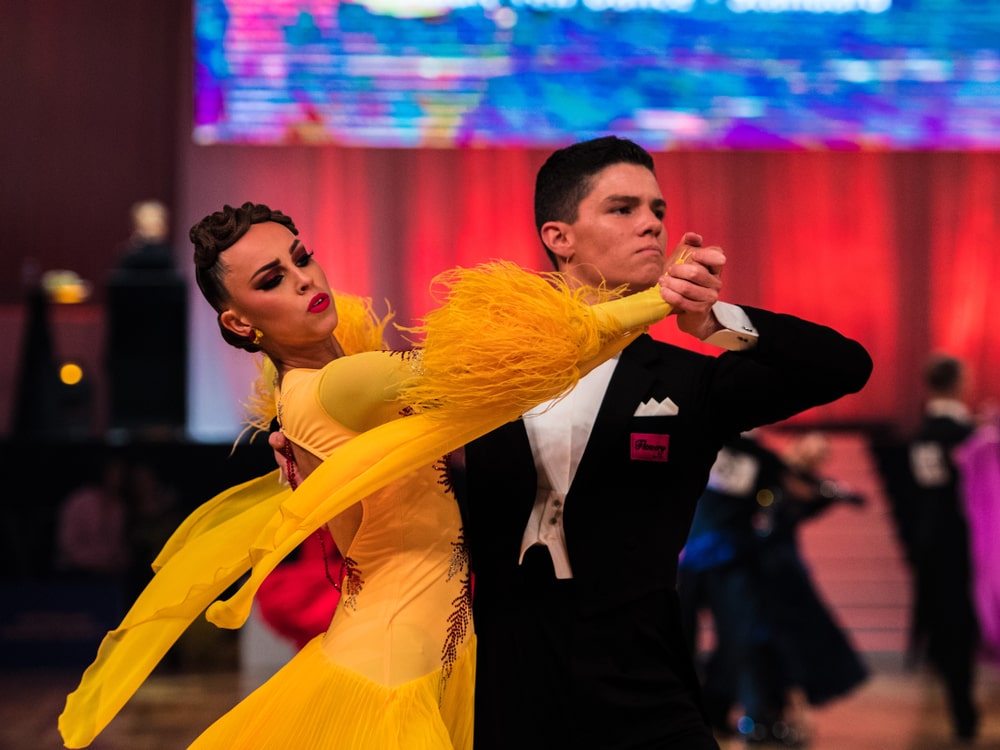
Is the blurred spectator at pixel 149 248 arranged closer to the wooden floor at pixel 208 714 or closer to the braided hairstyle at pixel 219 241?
the wooden floor at pixel 208 714

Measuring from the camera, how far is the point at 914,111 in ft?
30.0

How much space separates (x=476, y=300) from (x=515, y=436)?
1.18 ft

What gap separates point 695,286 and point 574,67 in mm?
7279

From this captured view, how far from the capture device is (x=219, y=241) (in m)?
1.97

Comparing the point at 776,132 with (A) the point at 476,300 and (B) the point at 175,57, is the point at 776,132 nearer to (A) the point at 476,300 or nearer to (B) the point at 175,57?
(B) the point at 175,57

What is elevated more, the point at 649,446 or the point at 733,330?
the point at 733,330

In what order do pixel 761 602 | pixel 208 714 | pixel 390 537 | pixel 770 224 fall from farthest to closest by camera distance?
1. pixel 770 224
2. pixel 208 714
3. pixel 761 602
4. pixel 390 537

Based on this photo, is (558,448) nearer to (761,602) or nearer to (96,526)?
(761,602)

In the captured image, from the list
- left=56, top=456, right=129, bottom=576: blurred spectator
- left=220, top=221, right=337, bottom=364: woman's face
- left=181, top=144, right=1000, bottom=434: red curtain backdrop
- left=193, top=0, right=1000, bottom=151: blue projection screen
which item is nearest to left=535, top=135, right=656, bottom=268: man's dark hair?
left=220, top=221, right=337, bottom=364: woman's face

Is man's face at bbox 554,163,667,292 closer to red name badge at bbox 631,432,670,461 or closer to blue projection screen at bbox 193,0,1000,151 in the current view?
red name badge at bbox 631,432,670,461

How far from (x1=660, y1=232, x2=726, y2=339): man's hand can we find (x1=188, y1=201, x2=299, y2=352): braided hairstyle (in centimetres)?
62

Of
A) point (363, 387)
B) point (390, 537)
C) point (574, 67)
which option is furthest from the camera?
point (574, 67)

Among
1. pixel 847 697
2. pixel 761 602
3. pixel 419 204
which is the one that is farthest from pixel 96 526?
pixel 419 204

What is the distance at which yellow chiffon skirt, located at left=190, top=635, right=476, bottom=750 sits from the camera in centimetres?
181
